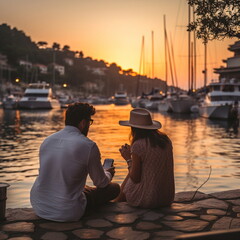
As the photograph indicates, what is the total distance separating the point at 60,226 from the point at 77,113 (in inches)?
48.6

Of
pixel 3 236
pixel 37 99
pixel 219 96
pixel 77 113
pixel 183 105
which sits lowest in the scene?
pixel 3 236

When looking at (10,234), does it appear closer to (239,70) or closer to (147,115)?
(147,115)

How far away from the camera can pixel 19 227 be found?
440 centimetres

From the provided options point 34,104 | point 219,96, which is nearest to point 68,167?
point 219,96

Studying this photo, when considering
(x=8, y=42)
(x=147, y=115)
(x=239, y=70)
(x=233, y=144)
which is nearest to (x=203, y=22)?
(x=147, y=115)

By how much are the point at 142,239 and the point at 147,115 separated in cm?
153

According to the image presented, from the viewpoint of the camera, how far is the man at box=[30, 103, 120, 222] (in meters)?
4.40

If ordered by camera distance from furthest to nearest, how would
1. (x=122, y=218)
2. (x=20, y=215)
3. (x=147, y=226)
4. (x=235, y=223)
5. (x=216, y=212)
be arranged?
1. (x=216, y=212)
2. (x=20, y=215)
3. (x=122, y=218)
4. (x=235, y=223)
5. (x=147, y=226)

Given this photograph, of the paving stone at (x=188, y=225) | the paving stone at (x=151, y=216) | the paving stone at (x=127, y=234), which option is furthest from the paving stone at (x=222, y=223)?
the paving stone at (x=127, y=234)

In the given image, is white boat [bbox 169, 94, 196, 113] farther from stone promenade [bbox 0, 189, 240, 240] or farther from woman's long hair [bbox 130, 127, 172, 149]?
woman's long hair [bbox 130, 127, 172, 149]

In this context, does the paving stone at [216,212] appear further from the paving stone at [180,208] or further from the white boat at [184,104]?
the white boat at [184,104]

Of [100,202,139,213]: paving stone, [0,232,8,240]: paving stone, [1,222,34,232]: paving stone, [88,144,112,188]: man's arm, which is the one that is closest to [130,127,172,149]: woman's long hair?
[88,144,112,188]: man's arm

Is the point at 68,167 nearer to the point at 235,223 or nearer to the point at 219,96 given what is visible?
the point at 235,223

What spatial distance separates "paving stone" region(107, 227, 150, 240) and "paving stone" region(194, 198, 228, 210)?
4.58 ft
